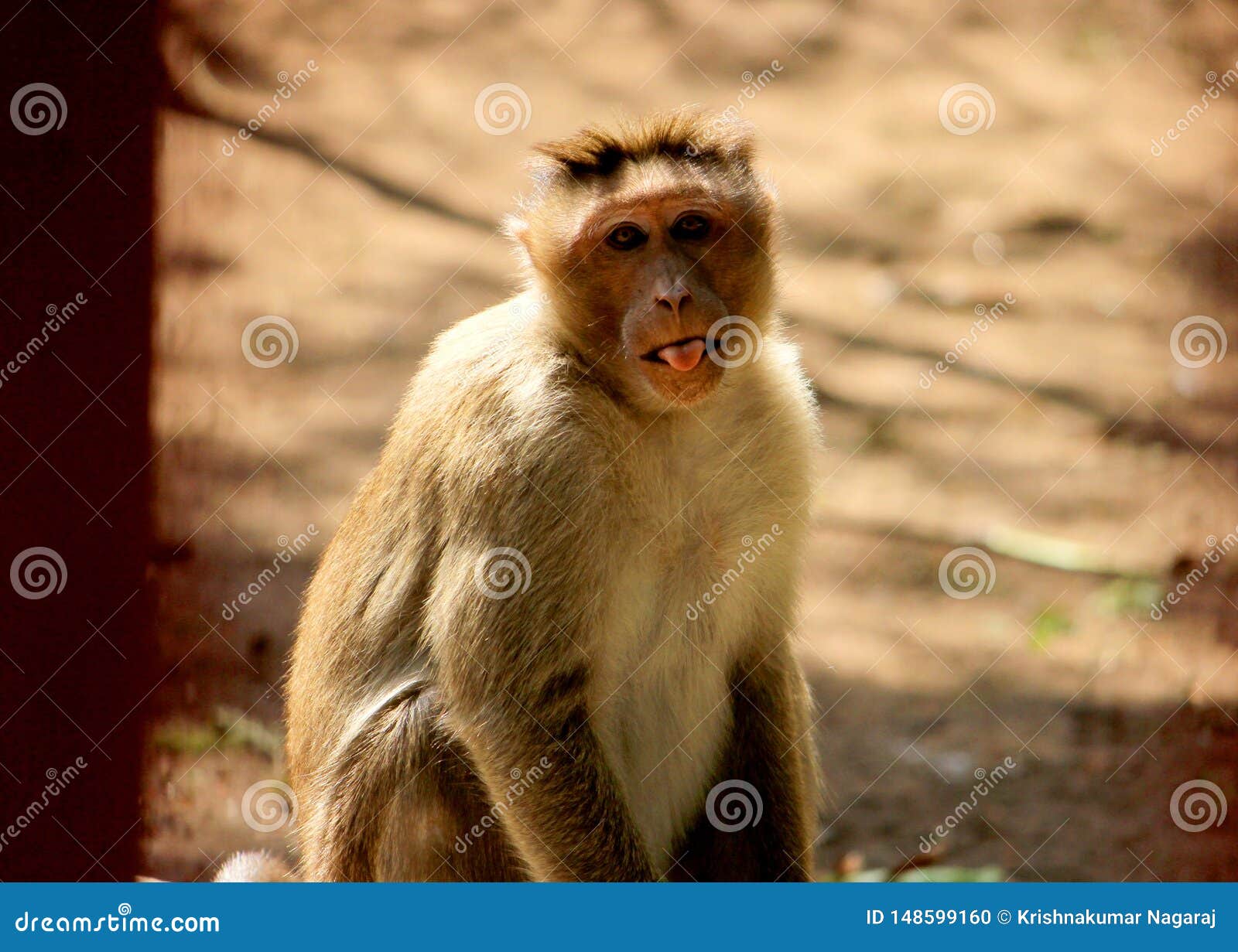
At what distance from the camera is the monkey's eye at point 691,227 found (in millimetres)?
4957

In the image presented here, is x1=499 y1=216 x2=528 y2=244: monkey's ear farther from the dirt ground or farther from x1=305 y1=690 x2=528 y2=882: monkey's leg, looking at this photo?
x1=305 y1=690 x2=528 y2=882: monkey's leg

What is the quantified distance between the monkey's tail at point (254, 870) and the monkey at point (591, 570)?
0.40 feet

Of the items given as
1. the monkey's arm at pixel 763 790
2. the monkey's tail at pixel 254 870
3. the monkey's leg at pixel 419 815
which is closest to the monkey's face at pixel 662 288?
the monkey's arm at pixel 763 790

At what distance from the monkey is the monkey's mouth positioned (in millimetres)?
16

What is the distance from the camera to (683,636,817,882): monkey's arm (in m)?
5.38

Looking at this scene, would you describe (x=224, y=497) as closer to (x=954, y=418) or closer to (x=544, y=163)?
(x=544, y=163)

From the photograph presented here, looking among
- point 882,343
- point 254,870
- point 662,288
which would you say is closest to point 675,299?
point 662,288

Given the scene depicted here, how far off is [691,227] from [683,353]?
55 centimetres

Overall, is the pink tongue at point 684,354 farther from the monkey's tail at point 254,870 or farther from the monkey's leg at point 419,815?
the monkey's tail at point 254,870

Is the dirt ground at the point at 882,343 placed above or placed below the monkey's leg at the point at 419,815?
above

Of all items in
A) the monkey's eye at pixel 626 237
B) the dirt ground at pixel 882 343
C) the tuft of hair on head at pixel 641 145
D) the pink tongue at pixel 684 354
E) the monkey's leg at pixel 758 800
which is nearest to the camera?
the pink tongue at pixel 684 354

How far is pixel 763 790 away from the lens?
5.46 metres

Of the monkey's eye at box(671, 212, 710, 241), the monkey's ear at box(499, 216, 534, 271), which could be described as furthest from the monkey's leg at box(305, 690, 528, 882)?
the monkey's eye at box(671, 212, 710, 241)

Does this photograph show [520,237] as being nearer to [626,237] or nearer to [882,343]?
[626,237]
